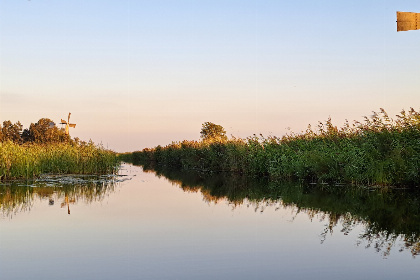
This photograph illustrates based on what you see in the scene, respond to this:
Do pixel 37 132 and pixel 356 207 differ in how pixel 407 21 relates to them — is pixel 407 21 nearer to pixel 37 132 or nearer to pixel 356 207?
pixel 356 207

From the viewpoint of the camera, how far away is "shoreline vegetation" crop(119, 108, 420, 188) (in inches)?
648

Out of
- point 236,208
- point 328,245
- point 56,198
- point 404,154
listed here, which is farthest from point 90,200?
point 404,154

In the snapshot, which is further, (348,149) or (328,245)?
(348,149)

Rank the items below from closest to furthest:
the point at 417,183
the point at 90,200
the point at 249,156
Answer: the point at 90,200 → the point at 417,183 → the point at 249,156

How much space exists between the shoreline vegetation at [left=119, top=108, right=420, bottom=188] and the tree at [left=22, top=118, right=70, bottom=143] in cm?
3244

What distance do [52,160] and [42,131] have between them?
39625 mm

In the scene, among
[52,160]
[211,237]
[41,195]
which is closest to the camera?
[211,237]

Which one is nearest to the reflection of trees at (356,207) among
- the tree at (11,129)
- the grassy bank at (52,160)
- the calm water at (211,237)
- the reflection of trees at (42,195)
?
the calm water at (211,237)

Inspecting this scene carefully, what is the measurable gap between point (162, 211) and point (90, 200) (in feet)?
9.73

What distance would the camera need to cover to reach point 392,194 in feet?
48.0

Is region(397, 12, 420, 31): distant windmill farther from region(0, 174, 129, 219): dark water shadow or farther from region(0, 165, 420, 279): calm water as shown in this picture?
region(0, 174, 129, 219): dark water shadow

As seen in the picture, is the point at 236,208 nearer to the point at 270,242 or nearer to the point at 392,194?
the point at 270,242

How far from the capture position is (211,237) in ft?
26.2

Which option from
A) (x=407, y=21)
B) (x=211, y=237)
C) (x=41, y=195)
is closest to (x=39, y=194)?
(x=41, y=195)
